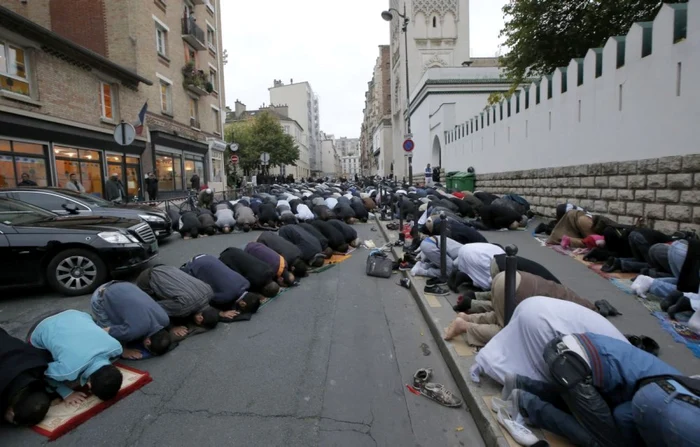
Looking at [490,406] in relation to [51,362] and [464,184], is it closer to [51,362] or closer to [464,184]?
[51,362]

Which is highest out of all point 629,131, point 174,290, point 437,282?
point 629,131

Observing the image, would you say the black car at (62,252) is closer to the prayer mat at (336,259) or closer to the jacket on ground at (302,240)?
the jacket on ground at (302,240)

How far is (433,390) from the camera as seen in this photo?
3.40m

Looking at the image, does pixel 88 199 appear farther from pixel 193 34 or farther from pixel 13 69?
pixel 193 34

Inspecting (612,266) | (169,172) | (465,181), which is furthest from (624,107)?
(169,172)

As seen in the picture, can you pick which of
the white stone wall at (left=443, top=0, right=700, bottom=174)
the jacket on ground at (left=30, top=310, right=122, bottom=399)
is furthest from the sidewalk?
the jacket on ground at (left=30, top=310, right=122, bottom=399)

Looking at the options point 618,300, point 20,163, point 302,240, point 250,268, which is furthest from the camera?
point 20,163

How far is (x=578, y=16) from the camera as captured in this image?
16.6 m

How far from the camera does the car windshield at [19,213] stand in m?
6.27

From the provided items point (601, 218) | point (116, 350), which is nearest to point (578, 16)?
point (601, 218)

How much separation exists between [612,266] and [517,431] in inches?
195

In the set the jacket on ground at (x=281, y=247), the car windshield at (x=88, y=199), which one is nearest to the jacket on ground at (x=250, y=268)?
the jacket on ground at (x=281, y=247)

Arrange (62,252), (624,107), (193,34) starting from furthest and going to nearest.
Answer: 1. (193,34)
2. (624,107)
3. (62,252)

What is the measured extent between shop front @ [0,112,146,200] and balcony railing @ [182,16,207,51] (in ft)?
31.7
